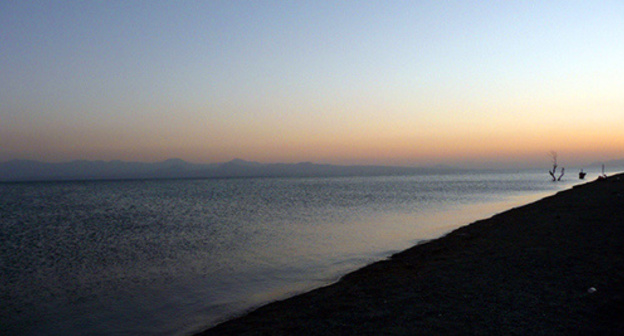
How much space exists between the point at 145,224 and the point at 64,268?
14.7 meters

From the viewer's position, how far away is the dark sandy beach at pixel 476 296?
730 centimetres

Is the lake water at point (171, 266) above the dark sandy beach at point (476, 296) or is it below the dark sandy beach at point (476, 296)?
below

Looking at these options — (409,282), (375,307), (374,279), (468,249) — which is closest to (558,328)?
(375,307)

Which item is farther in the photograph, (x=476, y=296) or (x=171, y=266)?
(x=171, y=266)

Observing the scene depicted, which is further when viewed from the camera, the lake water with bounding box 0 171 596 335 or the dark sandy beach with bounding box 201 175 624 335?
the lake water with bounding box 0 171 596 335

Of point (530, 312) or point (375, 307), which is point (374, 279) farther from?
point (530, 312)

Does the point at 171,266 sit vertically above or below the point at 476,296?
below

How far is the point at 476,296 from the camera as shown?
8844 millimetres

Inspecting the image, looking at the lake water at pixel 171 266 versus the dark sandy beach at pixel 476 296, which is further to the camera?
the lake water at pixel 171 266

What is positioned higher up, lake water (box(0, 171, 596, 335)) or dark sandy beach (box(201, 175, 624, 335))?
dark sandy beach (box(201, 175, 624, 335))

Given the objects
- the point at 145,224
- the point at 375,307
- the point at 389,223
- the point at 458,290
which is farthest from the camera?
the point at 145,224

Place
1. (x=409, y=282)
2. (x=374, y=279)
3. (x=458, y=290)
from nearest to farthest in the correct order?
(x=458, y=290), (x=409, y=282), (x=374, y=279)

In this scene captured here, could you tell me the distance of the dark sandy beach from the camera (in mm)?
7297

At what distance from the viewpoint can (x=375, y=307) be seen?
873 centimetres
